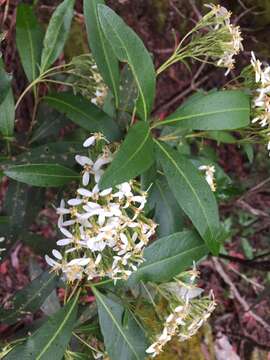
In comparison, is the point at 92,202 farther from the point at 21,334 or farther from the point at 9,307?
the point at 21,334

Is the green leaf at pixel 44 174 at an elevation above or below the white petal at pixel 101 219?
above

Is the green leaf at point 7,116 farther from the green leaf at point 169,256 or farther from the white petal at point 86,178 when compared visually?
the green leaf at point 169,256

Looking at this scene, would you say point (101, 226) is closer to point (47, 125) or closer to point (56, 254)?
point (56, 254)

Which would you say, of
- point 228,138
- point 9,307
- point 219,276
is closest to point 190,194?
point 228,138

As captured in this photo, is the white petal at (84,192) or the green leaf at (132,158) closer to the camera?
the green leaf at (132,158)

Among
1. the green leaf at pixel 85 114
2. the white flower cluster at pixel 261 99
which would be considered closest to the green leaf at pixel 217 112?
the white flower cluster at pixel 261 99

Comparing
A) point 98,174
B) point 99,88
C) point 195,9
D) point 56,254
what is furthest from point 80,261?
point 195,9

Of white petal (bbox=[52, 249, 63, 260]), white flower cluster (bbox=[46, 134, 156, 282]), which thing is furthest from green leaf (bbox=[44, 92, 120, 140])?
white petal (bbox=[52, 249, 63, 260])

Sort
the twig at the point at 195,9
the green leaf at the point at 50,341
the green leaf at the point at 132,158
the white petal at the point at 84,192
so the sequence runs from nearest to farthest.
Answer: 1. the green leaf at the point at 132,158
2. the white petal at the point at 84,192
3. the green leaf at the point at 50,341
4. the twig at the point at 195,9
